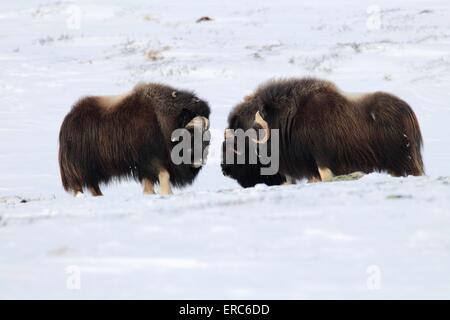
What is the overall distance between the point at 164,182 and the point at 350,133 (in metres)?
1.49

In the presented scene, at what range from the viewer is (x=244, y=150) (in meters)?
7.49

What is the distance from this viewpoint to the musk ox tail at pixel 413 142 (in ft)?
21.9

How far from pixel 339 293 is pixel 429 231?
2.77 ft

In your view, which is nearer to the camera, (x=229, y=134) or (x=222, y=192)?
(x=222, y=192)

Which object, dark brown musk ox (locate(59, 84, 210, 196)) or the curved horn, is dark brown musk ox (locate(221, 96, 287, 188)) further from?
dark brown musk ox (locate(59, 84, 210, 196))

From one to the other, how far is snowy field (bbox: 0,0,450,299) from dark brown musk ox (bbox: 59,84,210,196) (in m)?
0.42

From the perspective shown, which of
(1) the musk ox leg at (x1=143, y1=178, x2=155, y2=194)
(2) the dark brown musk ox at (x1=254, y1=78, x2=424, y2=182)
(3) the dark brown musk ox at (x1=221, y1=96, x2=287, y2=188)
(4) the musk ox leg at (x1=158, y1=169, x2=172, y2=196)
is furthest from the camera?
(3) the dark brown musk ox at (x1=221, y1=96, x2=287, y2=188)

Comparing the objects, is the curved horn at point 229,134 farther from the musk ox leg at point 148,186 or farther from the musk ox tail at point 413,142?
the musk ox tail at point 413,142

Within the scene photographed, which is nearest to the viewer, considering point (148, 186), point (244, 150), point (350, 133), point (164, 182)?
point (350, 133)

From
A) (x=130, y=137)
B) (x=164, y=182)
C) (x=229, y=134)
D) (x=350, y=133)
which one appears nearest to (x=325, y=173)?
(x=350, y=133)

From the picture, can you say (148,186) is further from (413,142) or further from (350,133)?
(413,142)

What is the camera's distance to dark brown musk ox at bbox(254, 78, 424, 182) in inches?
262

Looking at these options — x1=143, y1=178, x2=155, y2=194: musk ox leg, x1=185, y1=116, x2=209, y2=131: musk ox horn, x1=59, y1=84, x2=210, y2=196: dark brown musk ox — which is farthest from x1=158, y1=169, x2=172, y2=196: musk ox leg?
x1=185, y1=116, x2=209, y2=131: musk ox horn

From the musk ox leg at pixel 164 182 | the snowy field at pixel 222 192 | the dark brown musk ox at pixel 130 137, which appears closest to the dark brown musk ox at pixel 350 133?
the snowy field at pixel 222 192
